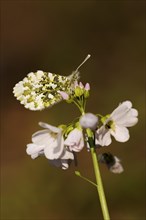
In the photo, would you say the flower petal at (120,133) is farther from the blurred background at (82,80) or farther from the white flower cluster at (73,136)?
the blurred background at (82,80)

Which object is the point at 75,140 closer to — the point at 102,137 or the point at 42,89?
the point at 102,137

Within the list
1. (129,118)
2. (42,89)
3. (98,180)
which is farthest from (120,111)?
(42,89)

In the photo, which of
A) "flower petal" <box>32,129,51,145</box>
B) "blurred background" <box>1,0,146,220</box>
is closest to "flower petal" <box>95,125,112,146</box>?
"flower petal" <box>32,129,51,145</box>

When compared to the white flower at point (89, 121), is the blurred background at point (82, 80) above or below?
above

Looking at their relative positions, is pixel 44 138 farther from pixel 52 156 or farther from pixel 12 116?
pixel 12 116

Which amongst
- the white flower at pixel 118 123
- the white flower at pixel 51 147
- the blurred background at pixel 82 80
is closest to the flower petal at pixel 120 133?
the white flower at pixel 118 123

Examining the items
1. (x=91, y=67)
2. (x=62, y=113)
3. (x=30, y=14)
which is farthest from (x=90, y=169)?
(x=30, y=14)
